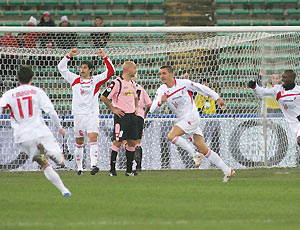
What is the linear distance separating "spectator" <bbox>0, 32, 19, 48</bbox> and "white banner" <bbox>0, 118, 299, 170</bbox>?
5.93 feet

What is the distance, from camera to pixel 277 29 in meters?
14.3

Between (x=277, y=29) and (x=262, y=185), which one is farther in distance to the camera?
(x=277, y=29)

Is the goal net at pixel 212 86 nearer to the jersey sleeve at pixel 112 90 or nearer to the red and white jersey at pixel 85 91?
the red and white jersey at pixel 85 91

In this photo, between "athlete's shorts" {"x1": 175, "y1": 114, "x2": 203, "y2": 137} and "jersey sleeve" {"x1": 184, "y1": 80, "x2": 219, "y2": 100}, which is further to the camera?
"athlete's shorts" {"x1": 175, "y1": 114, "x2": 203, "y2": 137}

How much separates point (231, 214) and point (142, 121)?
697 cm

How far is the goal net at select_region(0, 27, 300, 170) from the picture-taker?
15016 mm

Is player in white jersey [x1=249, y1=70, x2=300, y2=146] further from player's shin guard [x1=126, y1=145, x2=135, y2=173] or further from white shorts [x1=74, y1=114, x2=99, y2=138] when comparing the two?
white shorts [x1=74, y1=114, x2=99, y2=138]

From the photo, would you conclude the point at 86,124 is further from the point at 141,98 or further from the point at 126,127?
Answer: the point at 141,98

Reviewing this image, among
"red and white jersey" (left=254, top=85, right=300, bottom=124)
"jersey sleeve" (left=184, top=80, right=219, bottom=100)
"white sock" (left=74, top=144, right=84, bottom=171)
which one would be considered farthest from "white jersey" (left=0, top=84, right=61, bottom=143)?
"red and white jersey" (left=254, top=85, right=300, bottom=124)

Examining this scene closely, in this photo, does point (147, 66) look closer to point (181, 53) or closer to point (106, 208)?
point (181, 53)

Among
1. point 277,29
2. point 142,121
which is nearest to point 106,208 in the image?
point 142,121

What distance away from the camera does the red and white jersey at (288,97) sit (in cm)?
1271

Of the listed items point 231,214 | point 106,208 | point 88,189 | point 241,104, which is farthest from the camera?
point 241,104

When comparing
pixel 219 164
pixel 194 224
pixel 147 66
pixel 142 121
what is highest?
pixel 147 66
